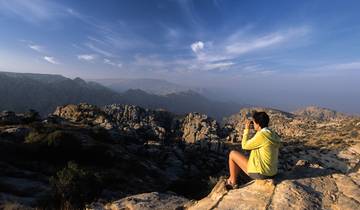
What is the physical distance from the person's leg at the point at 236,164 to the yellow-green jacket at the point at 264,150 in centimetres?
42

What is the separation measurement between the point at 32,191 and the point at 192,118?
500 feet

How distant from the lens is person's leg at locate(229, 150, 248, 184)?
9.56 m

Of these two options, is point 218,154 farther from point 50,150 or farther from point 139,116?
point 139,116

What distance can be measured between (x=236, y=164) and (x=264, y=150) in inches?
54.9

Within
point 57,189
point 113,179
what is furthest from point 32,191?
point 113,179

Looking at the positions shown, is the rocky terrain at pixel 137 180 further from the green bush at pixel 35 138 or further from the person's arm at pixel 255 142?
the person's arm at pixel 255 142

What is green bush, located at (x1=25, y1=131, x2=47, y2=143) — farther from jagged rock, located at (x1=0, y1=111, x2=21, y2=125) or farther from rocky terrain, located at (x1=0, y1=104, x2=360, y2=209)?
jagged rock, located at (x1=0, y1=111, x2=21, y2=125)

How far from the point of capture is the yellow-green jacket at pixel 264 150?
8.92 meters

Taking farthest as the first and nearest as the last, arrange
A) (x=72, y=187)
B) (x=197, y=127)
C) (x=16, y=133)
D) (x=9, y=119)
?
(x=197, y=127) < (x=9, y=119) < (x=16, y=133) < (x=72, y=187)

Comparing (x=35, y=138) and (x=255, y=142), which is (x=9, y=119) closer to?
(x=35, y=138)

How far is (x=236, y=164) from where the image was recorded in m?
10.0

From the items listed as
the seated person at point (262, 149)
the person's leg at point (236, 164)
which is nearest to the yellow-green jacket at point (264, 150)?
the seated person at point (262, 149)

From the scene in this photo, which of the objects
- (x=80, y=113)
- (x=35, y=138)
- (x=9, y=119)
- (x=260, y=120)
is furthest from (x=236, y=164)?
(x=80, y=113)

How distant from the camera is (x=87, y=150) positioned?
1570 inches
